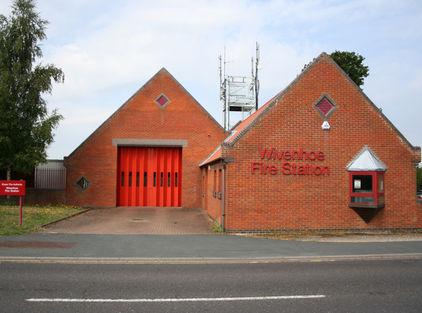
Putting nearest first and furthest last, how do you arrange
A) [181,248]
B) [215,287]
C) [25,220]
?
[215,287] → [181,248] → [25,220]

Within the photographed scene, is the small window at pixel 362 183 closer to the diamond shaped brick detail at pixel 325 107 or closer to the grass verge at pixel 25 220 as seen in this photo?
the diamond shaped brick detail at pixel 325 107

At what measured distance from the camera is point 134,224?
18.5m

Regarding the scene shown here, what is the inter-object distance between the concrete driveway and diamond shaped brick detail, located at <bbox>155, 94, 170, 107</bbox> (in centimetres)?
788

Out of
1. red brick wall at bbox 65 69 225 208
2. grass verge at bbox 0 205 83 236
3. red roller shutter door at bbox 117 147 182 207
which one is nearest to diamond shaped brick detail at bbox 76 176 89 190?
red brick wall at bbox 65 69 225 208

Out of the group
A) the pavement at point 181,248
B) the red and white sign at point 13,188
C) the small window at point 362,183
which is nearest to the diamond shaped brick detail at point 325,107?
the small window at point 362,183

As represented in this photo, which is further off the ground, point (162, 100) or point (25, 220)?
point (162, 100)

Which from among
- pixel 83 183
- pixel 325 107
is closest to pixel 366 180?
pixel 325 107

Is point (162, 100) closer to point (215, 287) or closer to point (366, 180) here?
point (366, 180)

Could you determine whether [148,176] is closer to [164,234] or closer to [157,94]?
[157,94]

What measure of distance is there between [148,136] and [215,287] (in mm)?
20468

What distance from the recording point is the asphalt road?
668cm

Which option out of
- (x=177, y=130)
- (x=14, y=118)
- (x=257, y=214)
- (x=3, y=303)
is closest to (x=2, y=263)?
(x=3, y=303)

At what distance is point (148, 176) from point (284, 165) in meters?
13.1

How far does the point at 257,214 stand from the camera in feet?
53.4
